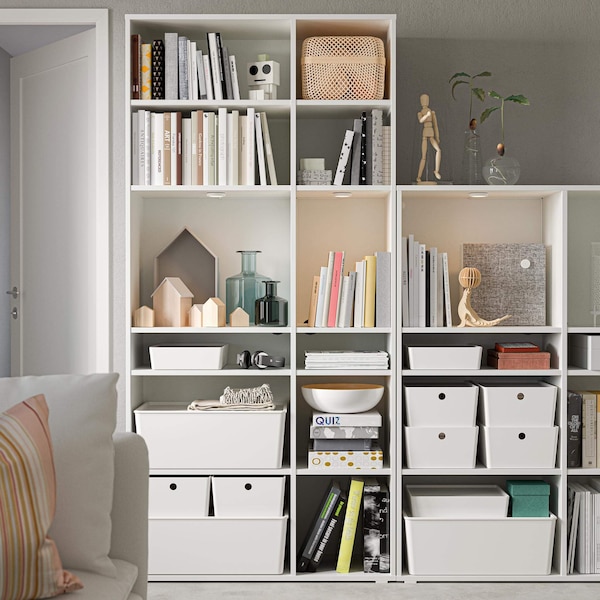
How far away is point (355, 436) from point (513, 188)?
114 centimetres

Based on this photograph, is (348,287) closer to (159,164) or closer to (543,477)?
(159,164)

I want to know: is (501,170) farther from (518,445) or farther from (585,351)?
(518,445)

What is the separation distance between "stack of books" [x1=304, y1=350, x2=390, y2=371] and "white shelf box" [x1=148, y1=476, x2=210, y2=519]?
2.02 feet

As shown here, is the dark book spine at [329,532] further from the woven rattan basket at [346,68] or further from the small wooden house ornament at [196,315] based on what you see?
the woven rattan basket at [346,68]

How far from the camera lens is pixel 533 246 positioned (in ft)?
10.4

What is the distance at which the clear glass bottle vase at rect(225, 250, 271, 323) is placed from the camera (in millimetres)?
3182

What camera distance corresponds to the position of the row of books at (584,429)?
304 centimetres

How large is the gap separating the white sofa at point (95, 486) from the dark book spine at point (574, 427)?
1.81 metres

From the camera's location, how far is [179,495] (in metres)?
3.01

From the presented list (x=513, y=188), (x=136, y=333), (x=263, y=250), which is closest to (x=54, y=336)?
(x=136, y=333)

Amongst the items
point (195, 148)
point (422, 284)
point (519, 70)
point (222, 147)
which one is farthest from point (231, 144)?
point (519, 70)

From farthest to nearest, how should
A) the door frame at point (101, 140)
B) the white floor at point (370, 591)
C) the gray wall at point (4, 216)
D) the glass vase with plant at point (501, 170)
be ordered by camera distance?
the gray wall at point (4, 216) → the door frame at point (101, 140) → the glass vase with plant at point (501, 170) → the white floor at point (370, 591)

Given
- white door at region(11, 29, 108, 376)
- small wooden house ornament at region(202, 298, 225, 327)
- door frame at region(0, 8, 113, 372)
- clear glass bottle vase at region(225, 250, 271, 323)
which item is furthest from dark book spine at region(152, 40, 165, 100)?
small wooden house ornament at region(202, 298, 225, 327)

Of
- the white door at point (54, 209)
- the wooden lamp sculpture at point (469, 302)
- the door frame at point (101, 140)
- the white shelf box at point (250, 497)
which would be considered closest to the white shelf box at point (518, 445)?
the wooden lamp sculpture at point (469, 302)
